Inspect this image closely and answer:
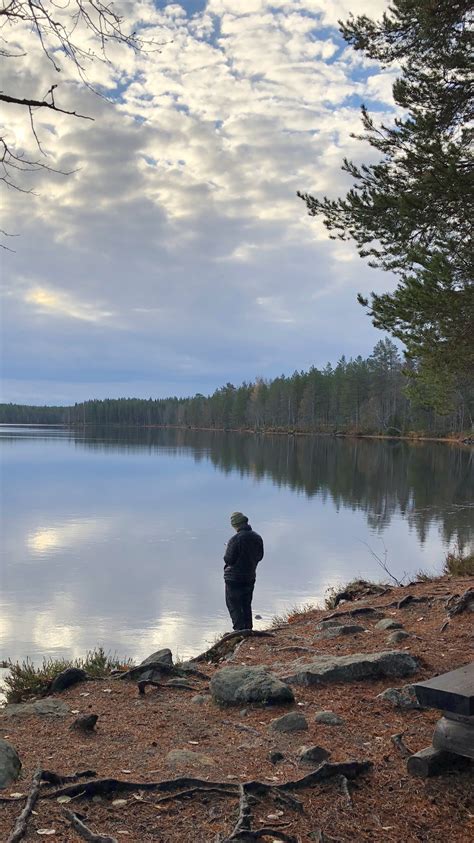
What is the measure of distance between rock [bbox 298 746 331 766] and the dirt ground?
0.21 feet

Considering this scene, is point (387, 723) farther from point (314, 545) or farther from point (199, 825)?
point (314, 545)

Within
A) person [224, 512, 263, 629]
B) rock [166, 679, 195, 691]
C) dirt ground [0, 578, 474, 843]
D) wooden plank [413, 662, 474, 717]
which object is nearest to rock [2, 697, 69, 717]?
dirt ground [0, 578, 474, 843]

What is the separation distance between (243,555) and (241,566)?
26 centimetres

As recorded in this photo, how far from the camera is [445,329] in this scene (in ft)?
36.4

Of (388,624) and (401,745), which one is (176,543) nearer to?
(388,624)

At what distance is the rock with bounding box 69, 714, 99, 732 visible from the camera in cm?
602

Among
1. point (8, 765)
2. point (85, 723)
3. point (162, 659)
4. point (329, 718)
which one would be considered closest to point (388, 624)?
point (162, 659)

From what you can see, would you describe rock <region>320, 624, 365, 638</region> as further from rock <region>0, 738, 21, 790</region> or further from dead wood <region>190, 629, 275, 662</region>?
rock <region>0, 738, 21, 790</region>

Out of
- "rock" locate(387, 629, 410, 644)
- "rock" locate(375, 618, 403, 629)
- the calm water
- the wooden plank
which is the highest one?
the wooden plank

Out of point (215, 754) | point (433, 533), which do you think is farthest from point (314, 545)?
point (215, 754)

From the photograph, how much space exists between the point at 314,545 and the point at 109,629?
10724 mm

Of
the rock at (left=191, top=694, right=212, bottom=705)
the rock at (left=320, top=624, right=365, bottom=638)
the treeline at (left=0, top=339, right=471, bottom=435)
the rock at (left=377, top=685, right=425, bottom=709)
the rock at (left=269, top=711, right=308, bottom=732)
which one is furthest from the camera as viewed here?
the treeline at (left=0, top=339, right=471, bottom=435)

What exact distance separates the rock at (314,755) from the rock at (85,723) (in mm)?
2050

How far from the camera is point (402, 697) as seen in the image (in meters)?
6.25
